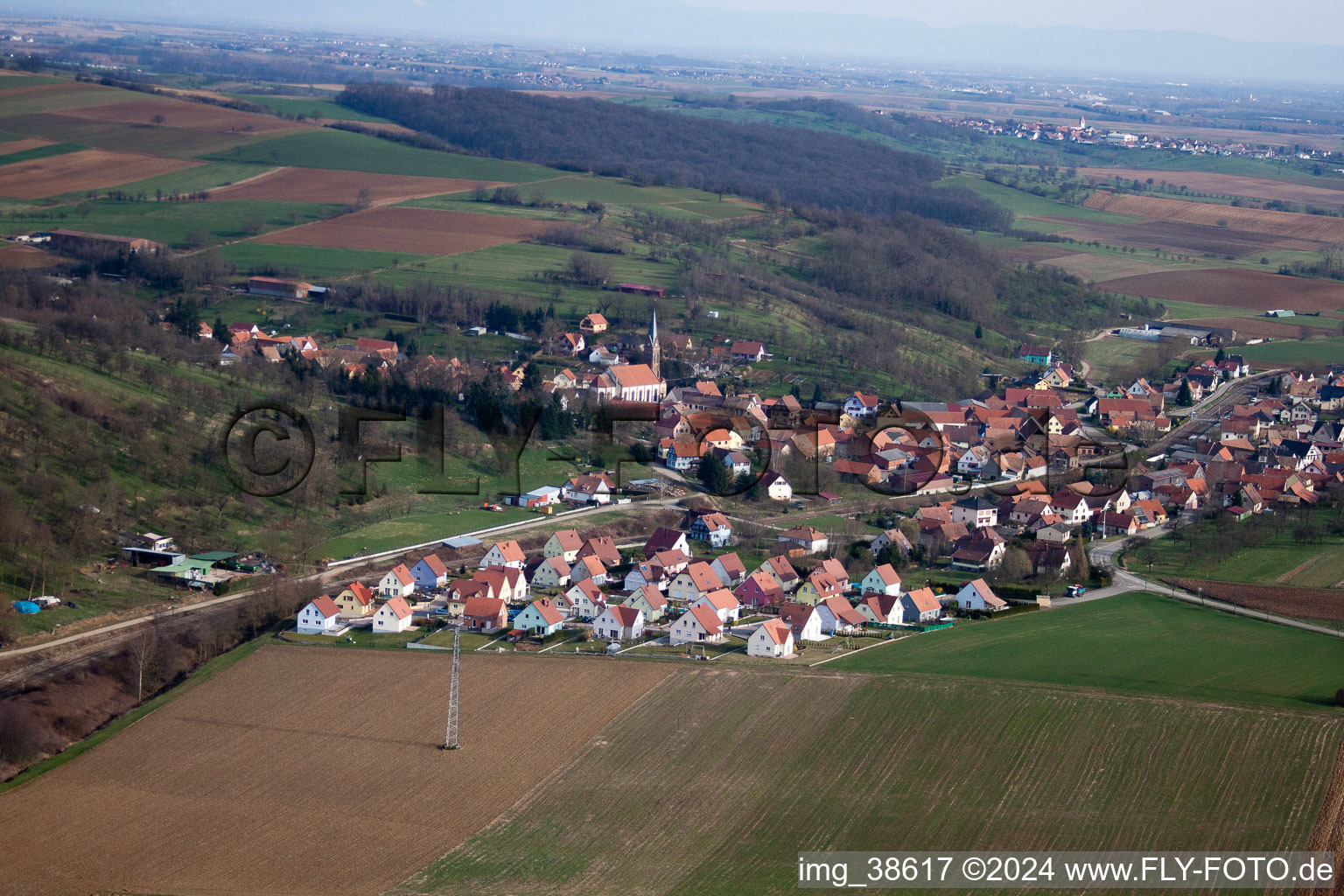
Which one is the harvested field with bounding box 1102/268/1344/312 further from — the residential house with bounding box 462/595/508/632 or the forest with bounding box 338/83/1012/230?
the residential house with bounding box 462/595/508/632

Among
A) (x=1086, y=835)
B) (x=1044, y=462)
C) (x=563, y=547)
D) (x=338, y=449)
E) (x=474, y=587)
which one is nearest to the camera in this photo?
(x=1086, y=835)

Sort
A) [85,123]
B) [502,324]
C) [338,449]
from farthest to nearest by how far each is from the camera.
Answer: [85,123], [502,324], [338,449]

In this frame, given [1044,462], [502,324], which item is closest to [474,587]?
[1044,462]

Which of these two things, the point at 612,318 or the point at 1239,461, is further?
the point at 612,318

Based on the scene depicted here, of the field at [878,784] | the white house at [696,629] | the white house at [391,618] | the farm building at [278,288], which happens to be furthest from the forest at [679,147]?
the field at [878,784]

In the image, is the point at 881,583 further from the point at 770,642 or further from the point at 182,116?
the point at 182,116

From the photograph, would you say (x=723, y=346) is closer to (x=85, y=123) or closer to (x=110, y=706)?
(x=110, y=706)

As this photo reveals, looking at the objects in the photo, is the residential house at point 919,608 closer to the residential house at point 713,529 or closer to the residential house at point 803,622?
the residential house at point 803,622

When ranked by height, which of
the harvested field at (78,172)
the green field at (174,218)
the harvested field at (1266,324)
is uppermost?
the harvested field at (78,172)
